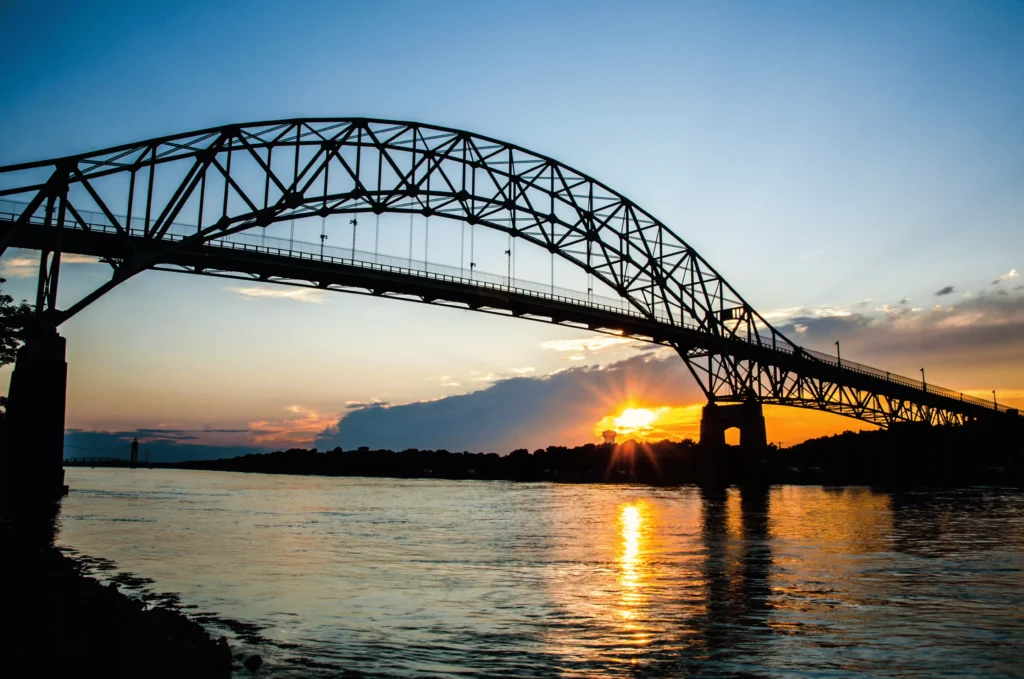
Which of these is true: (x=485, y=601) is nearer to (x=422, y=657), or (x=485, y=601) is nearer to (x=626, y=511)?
(x=422, y=657)

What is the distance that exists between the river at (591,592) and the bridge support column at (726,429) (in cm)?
3888

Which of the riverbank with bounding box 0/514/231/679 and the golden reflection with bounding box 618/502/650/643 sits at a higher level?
the riverbank with bounding box 0/514/231/679

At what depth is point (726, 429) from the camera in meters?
77.1

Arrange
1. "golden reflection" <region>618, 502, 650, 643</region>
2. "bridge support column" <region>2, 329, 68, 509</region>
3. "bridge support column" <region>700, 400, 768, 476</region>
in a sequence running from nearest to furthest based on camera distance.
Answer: "golden reflection" <region>618, 502, 650, 643</region>
"bridge support column" <region>2, 329, 68, 509</region>
"bridge support column" <region>700, 400, 768, 476</region>

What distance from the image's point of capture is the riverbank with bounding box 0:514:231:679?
8281 millimetres

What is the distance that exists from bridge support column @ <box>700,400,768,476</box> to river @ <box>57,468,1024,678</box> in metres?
38.9

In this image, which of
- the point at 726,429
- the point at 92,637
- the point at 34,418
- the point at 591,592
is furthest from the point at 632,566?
the point at 726,429

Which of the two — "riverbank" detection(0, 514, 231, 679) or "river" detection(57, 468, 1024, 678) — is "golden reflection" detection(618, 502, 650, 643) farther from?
"riverbank" detection(0, 514, 231, 679)

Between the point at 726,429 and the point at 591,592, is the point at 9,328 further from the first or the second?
the point at 726,429

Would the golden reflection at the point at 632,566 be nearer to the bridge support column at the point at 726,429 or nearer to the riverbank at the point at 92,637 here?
the riverbank at the point at 92,637

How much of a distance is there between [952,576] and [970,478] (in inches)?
2978

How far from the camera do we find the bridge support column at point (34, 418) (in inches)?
1262

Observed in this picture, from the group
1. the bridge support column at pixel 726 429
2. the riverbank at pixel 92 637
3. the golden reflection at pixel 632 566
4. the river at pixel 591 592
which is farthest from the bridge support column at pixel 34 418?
the bridge support column at pixel 726 429

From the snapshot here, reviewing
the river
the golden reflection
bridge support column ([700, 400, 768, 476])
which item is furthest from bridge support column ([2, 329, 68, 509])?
bridge support column ([700, 400, 768, 476])
